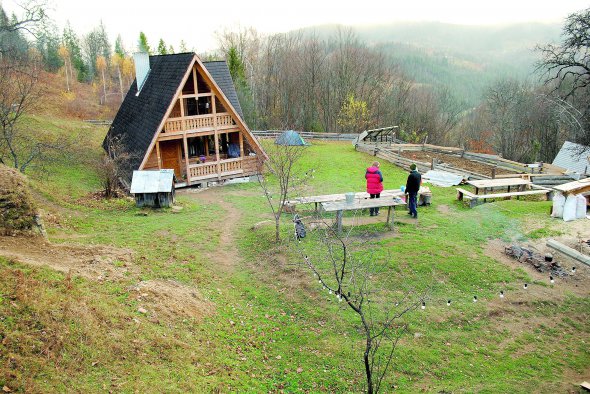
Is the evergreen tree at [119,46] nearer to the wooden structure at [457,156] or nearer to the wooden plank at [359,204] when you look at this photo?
the wooden structure at [457,156]

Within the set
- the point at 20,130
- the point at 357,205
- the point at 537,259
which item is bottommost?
the point at 537,259

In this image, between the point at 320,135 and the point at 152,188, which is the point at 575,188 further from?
the point at 320,135

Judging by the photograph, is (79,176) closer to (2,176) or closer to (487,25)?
(2,176)

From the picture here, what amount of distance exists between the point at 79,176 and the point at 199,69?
28.5ft

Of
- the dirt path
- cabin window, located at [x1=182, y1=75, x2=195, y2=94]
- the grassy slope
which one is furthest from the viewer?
cabin window, located at [x1=182, y1=75, x2=195, y2=94]

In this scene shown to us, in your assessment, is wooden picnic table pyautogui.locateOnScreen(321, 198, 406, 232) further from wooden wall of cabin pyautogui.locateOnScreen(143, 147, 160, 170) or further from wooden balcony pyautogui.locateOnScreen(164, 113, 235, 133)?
wooden wall of cabin pyautogui.locateOnScreen(143, 147, 160, 170)

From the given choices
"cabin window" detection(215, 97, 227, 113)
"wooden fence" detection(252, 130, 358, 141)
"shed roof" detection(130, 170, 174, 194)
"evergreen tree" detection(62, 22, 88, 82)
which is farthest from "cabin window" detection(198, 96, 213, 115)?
"evergreen tree" detection(62, 22, 88, 82)

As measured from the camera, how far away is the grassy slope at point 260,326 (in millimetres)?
7043

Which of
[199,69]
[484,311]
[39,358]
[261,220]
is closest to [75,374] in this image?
[39,358]

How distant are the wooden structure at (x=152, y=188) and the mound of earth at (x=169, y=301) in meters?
7.52

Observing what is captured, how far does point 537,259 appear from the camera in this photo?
13.0 m

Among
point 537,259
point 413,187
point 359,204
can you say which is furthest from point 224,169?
point 537,259

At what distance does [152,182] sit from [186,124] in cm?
569

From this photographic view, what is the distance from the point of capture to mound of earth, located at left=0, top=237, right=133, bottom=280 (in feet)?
31.2
